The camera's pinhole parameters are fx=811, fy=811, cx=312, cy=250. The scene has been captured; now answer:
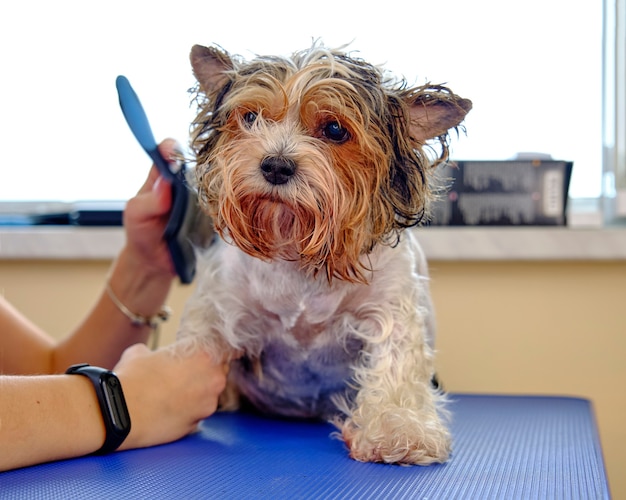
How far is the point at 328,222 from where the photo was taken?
99 centimetres

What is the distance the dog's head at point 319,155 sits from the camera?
977 millimetres

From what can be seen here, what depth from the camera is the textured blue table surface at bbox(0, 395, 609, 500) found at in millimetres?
858

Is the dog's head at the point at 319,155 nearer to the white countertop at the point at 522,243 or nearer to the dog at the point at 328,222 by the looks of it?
the dog at the point at 328,222

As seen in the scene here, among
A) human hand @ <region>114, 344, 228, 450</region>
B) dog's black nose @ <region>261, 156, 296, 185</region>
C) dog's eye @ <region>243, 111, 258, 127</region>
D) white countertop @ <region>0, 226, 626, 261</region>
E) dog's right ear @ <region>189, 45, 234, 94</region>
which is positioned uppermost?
dog's right ear @ <region>189, 45, 234, 94</region>

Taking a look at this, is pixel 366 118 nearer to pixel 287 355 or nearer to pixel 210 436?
pixel 287 355

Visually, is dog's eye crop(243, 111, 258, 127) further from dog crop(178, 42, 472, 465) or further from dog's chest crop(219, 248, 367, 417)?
dog's chest crop(219, 248, 367, 417)

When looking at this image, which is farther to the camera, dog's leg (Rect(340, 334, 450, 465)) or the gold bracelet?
the gold bracelet

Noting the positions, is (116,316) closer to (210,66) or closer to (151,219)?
(151,219)

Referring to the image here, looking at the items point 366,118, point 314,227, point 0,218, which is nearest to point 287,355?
point 314,227

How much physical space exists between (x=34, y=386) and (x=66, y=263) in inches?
44.0

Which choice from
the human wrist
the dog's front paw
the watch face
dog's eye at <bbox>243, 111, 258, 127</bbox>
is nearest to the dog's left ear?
dog's eye at <bbox>243, 111, 258, 127</bbox>

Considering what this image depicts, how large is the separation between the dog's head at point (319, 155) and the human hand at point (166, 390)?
0.75ft

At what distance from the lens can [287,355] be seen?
48.1 inches

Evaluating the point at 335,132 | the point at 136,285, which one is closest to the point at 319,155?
the point at 335,132
